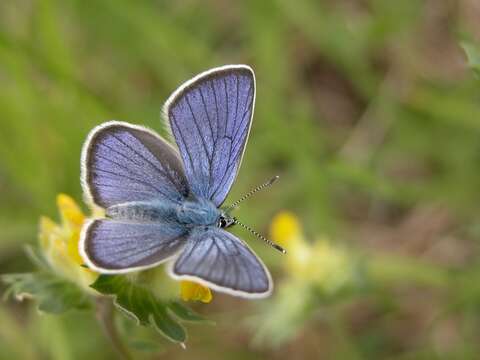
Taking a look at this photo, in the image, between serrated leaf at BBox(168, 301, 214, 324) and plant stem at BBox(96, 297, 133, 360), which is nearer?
serrated leaf at BBox(168, 301, 214, 324)

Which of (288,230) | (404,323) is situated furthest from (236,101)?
(404,323)

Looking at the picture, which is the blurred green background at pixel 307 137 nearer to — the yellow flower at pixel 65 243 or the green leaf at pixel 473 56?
the yellow flower at pixel 65 243

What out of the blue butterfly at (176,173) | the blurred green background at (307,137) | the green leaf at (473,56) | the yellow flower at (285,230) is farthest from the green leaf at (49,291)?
the green leaf at (473,56)

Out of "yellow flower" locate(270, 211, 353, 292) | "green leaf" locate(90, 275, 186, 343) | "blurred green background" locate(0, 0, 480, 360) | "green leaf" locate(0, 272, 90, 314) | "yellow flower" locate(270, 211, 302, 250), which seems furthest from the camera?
"blurred green background" locate(0, 0, 480, 360)

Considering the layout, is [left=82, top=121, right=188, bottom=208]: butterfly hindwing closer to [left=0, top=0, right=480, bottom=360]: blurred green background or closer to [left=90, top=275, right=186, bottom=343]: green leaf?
[left=90, top=275, right=186, bottom=343]: green leaf

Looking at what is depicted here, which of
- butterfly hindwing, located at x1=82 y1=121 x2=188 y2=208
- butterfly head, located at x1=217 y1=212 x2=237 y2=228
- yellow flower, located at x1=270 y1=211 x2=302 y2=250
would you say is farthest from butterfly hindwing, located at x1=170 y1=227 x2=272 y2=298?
yellow flower, located at x1=270 y1=211 x2=302 y2=250

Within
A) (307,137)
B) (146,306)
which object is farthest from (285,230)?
(146,306)

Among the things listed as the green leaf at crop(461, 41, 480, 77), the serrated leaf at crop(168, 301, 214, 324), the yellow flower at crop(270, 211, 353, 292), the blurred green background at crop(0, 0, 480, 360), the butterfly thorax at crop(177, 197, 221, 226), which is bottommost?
the serrated leaf at crop(168, 301, 214, 324)

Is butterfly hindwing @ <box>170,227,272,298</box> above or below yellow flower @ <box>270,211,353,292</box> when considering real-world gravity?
below
